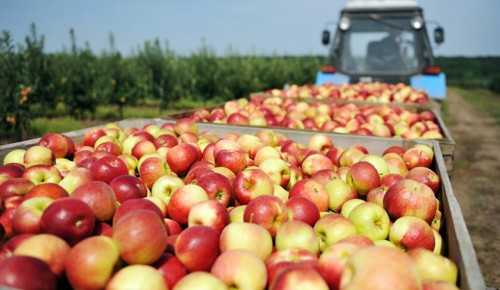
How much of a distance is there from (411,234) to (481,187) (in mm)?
7231

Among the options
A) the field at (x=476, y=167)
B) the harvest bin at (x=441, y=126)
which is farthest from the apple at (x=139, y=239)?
the field at (x=476, y=167)

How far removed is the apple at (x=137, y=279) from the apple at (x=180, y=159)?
1.52 meters

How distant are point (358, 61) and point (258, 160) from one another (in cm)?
819

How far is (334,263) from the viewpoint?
5.75 feet

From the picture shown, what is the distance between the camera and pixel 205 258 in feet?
6.06

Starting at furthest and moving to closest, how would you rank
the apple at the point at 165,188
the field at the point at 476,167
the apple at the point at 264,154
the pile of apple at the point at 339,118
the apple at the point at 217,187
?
1. the field at the point at 476,167
2. the pile of apple at the point at 339,118
3. the apple at the point at 264,154
4. the apple at the point at 165,188
5. the apple at the point at 217,187

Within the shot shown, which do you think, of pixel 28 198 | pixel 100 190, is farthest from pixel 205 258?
pixel 28 198

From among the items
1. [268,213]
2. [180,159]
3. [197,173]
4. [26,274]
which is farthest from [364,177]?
[26,274]

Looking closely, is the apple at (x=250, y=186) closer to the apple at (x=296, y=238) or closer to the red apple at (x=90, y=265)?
the apple at (x=296, y=238)

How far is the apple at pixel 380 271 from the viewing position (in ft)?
4.66

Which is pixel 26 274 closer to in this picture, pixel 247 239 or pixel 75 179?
pixel 247 239

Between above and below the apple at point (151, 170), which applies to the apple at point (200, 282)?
below

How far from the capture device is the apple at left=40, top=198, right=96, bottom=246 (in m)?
1.77

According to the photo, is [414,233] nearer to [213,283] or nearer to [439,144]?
[213,283]
